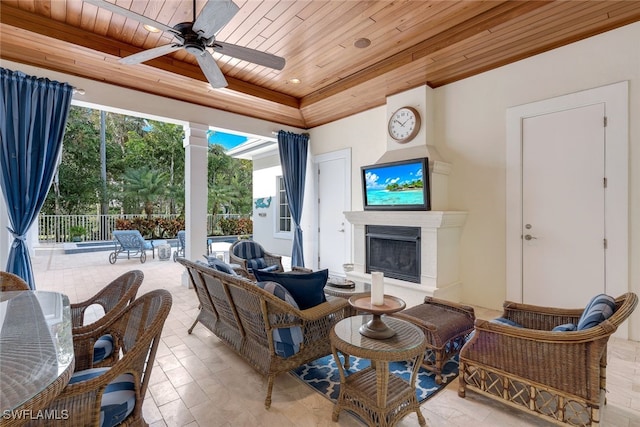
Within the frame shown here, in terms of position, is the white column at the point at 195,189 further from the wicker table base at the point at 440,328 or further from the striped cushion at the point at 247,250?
the wicker table base at the point at 440,328

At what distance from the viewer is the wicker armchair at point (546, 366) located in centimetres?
157

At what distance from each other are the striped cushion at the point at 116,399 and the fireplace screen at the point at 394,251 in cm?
335

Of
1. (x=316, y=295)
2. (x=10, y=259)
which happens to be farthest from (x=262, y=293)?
(x=10, y=259)

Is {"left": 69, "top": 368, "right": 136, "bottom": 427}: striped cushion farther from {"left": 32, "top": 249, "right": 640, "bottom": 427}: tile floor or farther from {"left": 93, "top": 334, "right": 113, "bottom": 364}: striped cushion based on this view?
{"left": 32, "top": 249, "right": 640, "bottom": 427}: tile floor

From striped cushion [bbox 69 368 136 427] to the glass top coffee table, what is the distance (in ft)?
3.37

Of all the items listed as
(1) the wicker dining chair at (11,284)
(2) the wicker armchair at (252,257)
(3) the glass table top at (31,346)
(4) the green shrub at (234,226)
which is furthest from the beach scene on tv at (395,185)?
(4) the green shrub at (234,226)

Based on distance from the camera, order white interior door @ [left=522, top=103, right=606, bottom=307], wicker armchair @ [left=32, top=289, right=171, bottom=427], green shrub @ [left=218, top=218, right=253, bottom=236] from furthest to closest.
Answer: green shrub @ [left=218, top=218, right=253, bottom=236]
white interior door @ [left=522, top=103, right=606, bottom=307]
wicker armchair @ [left=32, top=289, right=171, bottom=427]

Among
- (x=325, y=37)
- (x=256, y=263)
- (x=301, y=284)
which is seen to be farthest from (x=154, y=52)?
(x=256, y=263)

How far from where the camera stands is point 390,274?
427 cm

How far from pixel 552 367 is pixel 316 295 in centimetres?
144

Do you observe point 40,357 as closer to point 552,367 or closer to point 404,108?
point 552,367

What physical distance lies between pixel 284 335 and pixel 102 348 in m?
1.02

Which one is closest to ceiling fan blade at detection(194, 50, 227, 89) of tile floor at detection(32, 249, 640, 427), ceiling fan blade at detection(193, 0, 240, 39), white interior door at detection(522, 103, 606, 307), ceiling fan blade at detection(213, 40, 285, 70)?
ceiling fan blade at detection(213, 40, 285, 70)

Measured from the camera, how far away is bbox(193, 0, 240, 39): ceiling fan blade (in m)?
1.95
